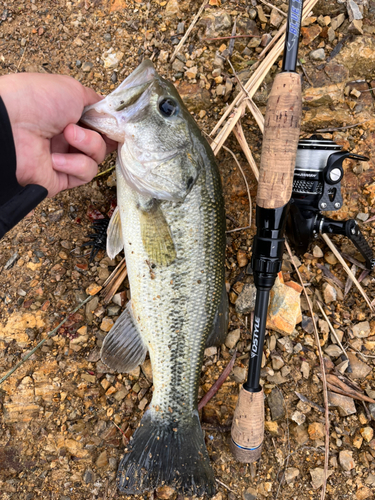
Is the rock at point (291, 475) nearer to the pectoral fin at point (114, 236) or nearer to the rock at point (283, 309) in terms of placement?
the rock at point (283, 309)

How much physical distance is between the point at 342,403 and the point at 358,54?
9.81 feet

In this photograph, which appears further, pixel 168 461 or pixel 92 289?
pixel 92 289

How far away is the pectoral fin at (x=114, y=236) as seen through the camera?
271cm

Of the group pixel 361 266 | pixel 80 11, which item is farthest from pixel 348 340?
pixel 80 11

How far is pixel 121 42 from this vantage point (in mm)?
3115

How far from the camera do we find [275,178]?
7.82 ft

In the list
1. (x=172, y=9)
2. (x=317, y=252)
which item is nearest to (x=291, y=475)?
(x=317, y=252)

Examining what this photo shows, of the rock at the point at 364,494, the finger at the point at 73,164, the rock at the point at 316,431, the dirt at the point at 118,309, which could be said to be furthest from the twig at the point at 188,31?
the rock at the point at 364,494

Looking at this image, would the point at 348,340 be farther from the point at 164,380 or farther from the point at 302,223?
the point at 164,380

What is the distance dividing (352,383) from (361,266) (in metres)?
0.99

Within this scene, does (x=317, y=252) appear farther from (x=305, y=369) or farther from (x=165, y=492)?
(x=165, y=492)

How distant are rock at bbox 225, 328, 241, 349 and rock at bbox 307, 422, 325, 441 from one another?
897 mm

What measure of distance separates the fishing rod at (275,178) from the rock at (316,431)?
653 millimetres

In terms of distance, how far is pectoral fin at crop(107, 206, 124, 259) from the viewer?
2713 millimetres
